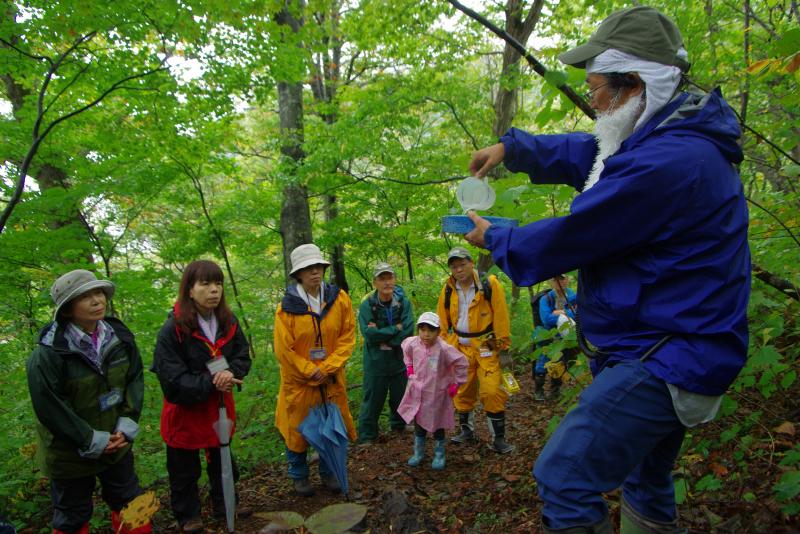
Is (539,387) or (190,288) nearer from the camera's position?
(190,288)

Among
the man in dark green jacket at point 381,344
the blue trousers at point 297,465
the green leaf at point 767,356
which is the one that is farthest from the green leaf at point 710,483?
the man in dark green jacket at point 381,344

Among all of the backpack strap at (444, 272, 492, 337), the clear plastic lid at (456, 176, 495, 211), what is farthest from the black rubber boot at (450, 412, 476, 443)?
the clear plastic lid at (456, 176, 495, 211)

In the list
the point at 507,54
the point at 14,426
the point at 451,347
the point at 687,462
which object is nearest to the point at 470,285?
the point at 451,347

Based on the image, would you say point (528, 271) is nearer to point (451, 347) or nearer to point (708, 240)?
point (708, 240)

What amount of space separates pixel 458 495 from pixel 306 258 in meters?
2.52

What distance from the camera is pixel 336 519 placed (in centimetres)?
113

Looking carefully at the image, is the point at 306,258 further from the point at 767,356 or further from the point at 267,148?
the point at 267,148

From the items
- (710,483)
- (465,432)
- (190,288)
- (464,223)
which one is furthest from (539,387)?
(464,223)

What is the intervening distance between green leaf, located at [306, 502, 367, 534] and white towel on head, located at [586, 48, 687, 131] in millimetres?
1597

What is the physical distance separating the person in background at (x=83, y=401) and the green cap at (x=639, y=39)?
3.39 meters

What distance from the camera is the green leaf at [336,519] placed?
1095 mm

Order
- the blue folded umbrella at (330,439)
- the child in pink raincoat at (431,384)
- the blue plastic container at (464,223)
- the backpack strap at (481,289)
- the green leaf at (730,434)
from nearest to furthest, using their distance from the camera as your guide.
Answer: the blue plastic container at (464,223), the green leaf at (730,434), the blue folded umbrella at (330,439), the child in pink raincoat at (431,384), the backpack strap at (481,289)

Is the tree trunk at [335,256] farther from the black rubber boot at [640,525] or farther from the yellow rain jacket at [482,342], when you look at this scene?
the black rubber boot at [640,525]

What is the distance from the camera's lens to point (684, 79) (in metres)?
1.77
